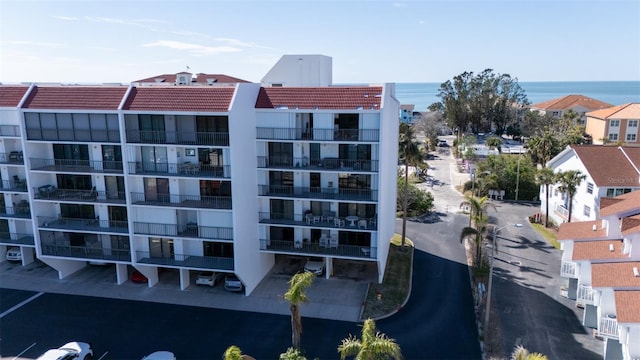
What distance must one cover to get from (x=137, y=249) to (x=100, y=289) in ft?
15.7

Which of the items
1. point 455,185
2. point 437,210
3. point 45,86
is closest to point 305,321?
point 45,86

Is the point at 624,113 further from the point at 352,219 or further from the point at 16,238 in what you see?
the point at 16,238

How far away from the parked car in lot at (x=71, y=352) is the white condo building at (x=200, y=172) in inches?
332

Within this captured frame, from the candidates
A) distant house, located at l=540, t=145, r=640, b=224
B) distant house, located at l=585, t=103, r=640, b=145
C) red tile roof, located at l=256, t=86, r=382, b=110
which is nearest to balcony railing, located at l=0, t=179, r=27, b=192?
red tile roof, located at l=256, t=86, r=382, b=110

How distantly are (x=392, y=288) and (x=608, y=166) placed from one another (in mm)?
26697

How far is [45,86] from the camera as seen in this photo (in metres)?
34.8

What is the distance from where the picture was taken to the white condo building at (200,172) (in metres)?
32.5

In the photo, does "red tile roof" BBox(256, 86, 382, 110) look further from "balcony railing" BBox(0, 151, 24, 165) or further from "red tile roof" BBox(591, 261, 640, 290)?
"balcony railing" BBox(0, 151, 24, 165)

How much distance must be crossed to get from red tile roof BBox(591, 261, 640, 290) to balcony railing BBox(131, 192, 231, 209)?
24204mm

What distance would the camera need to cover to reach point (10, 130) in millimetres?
35469

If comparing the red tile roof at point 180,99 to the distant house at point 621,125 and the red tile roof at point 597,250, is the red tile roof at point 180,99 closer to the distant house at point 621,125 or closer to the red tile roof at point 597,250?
the red tile roof at point 597,250

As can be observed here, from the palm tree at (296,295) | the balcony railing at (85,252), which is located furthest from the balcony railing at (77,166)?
the palm tree at (296,295)

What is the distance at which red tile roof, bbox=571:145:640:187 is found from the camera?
4244 centimetres

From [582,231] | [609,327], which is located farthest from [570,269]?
[609,327]
